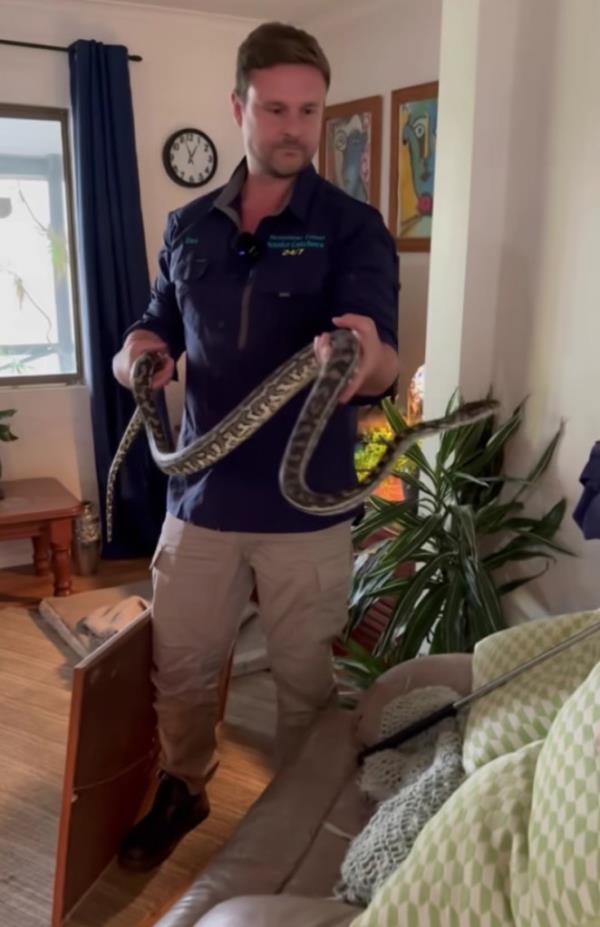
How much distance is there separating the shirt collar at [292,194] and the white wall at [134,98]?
97.1 inches

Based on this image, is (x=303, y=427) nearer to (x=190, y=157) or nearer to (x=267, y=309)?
(x=267, y=309)

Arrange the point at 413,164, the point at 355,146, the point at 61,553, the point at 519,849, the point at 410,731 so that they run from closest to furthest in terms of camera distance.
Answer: the point at 519,849, the point at 410,731, the point at 413,164, the point at 61,553, the point at 355,146

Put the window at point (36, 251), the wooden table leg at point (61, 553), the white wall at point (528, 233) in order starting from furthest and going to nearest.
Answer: the window at point (36, 251) → the wooden table leg at point (61, 553) → the white wall at point (528, 233)

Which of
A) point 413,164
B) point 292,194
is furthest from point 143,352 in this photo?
point 413,164

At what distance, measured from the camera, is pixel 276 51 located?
1.42 m

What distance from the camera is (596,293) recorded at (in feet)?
6.45

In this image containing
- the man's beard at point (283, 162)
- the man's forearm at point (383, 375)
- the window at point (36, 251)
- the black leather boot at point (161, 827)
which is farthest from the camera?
the window at point (36, 251)

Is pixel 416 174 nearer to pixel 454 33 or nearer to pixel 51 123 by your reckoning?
pixel 454 33

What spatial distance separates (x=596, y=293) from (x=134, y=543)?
108 inches

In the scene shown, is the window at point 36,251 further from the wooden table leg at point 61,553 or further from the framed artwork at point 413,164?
the framed artwork at point 413,164

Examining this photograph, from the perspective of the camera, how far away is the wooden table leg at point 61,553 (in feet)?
11.3

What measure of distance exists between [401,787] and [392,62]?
3086 mm

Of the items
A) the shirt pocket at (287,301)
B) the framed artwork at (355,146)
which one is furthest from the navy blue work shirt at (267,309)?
the framed artwork at (355,146)

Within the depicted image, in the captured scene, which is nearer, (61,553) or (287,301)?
(287,301)
